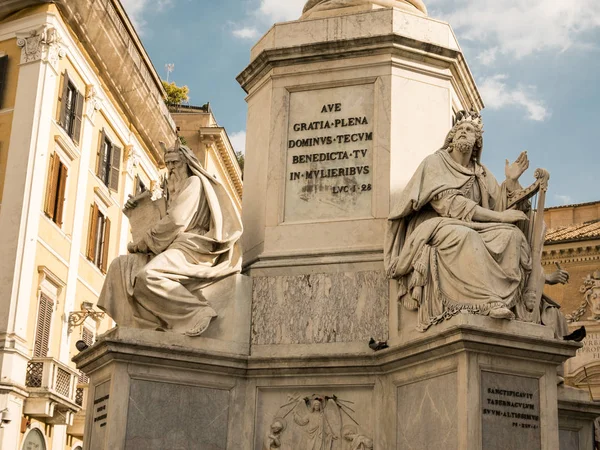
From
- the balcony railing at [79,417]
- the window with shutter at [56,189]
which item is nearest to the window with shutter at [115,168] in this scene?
the window with shutter at [56,189]

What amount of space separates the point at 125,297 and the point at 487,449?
3.56m

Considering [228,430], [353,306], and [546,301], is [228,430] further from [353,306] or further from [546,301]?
[546,301]

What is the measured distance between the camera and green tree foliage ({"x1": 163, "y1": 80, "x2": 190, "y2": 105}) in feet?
141

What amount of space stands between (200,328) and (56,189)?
749 inches

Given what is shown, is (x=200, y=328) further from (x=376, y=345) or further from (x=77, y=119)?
(x=77, y=119)

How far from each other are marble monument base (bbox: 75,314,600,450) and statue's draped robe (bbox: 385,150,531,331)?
330mm

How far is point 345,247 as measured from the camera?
10094 millimetres

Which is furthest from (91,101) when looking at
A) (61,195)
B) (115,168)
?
(61,195)

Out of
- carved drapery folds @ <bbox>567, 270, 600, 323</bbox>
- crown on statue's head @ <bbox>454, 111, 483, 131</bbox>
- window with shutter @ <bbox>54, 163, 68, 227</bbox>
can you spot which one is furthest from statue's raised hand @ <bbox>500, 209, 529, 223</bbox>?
carved drapery folds @ <bbox>567, 270, 600, 323</bbox>

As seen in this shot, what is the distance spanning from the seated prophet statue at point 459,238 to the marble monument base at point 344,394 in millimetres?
338

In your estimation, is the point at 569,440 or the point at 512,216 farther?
the point at 569,440

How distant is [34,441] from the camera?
26.1m

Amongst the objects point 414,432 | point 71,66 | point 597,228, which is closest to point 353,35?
point 414,432

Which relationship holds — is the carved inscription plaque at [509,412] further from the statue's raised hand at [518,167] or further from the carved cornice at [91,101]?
the carved cornice at [91,101]
